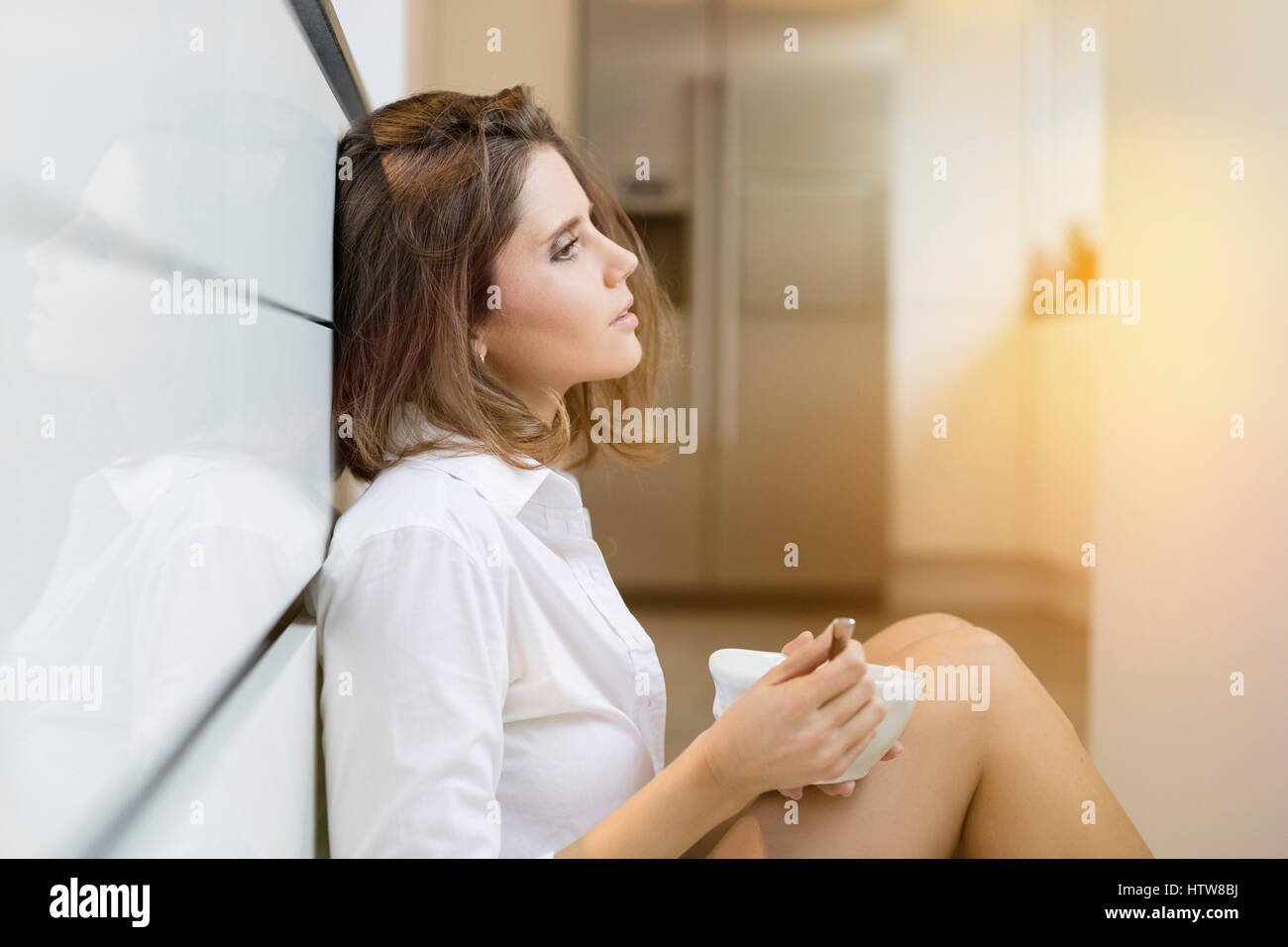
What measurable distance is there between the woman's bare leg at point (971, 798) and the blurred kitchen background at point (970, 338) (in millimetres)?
389

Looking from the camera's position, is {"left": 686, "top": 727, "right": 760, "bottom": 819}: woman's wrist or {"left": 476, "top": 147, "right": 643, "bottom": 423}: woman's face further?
{"left": 476, "top": 147, "right": 643, "bottom": 423}: woman's face

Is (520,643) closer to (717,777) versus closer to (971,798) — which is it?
(717,777)

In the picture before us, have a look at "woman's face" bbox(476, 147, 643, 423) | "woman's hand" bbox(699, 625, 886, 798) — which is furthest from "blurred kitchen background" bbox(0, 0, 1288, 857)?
"woman's hand" bbox(699, 625, 886, 798)

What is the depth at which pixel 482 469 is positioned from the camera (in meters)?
0.56

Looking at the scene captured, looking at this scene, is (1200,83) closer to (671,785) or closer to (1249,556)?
(1249,556)

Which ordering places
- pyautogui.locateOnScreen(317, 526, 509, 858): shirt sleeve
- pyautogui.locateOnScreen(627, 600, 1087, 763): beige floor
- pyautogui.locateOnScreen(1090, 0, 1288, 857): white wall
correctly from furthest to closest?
pyautogui.locateOnScreen(627, 600, 1087, 763): beige floor → pyautogui.locateOnScreen(1090, 0, 1288, 857): white wall → pyautogui.locateOnScreen(317, 526, 509, 858): shirt sleeve

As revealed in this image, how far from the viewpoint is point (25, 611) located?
23 cm

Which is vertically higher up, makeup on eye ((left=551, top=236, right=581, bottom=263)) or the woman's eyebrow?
the woman's eyebrow

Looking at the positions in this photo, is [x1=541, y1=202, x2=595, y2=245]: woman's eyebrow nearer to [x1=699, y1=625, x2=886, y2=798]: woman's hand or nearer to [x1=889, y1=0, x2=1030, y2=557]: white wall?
[x1=699, y1=625, x2=886, y2=798]: woman's hand

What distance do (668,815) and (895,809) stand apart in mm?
157

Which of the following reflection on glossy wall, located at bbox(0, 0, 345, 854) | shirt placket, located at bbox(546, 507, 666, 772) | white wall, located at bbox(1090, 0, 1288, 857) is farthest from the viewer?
white wall, located at bbox(1090, 0, 1288, 857)

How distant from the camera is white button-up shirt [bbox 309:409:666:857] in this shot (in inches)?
18.0

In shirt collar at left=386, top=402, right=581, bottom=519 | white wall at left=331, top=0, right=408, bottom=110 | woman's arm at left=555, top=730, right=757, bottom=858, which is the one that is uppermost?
white wall at left=331, top=0, right=408, bottom=110

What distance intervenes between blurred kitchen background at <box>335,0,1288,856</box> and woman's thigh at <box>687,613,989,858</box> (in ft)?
1.48
